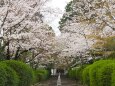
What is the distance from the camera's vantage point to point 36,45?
89.3ft

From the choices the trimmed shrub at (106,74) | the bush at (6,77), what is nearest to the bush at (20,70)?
the bush at (6,77)

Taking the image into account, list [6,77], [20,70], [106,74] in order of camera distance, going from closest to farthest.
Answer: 1. [6,77]
2. [106,74]
3. [20,70]

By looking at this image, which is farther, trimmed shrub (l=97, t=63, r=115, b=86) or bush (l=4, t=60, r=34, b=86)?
bush (l=4, t=60, r=34, b=86)

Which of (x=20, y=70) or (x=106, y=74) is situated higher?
(x=20, y=70)

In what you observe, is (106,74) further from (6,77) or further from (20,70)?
(20,70)

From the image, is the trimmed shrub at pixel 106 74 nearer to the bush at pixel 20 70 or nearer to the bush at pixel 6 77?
the bush at pixel 6 77

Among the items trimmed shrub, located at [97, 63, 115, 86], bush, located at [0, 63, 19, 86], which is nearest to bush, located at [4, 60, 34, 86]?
bush, located at [0, 63, 19, 86]

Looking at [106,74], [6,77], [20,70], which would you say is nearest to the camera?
[6,77]

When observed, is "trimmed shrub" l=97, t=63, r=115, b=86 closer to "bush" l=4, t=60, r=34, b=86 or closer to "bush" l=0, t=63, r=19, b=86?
"bush" l=0, t=63, r=19, b=86

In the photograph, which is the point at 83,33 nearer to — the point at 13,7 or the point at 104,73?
the point at 13,7

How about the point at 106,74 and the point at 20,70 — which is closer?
the point at 106,74

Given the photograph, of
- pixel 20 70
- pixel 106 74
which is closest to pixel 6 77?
pixel 20 70

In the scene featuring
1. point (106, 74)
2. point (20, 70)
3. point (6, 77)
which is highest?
point (20, 70)

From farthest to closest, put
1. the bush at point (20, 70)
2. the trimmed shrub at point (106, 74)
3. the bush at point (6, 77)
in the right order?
1. the bush at point (20, 70)
2. the trimmed shrub at point (106, 74)
3. the bush at point (6, 77)
